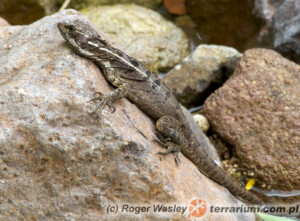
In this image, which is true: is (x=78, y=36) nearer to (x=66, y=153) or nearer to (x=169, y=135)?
(x=66, y=153)

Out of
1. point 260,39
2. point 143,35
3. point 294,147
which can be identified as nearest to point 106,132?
point 294,147

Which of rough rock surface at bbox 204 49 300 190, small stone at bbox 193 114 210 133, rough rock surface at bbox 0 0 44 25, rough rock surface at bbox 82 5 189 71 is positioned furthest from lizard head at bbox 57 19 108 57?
rough rock surface at bbox 0 0 44 25

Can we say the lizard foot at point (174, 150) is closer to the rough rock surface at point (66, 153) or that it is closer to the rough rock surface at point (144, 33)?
the rough rock surface at point (66, 153)

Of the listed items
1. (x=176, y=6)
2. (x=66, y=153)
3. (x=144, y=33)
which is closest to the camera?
(x=66, y=153)

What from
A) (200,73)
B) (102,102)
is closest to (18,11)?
(200,73)

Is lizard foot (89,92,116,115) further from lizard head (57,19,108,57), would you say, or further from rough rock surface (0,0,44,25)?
rough rock surface (0,0,44,25)

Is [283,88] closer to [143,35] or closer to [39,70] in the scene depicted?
[143,35]
